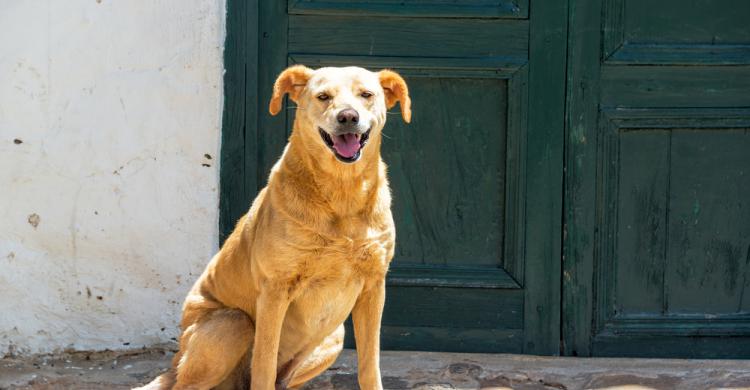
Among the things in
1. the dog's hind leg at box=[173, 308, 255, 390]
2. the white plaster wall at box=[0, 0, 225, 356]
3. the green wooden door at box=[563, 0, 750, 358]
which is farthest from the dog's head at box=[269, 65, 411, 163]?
the green wooden door at box=[563, 0, 750, 358]

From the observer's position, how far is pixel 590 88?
564 cm

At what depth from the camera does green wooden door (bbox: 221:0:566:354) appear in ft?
18.5

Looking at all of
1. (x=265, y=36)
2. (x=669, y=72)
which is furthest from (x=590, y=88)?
(x=265, y=36)

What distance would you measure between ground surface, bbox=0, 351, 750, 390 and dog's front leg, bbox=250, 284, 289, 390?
751 millimetres

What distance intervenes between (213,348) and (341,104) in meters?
1.13

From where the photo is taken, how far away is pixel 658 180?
224 inches

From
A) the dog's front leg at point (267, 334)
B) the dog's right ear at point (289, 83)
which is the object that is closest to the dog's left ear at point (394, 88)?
the dog's right ear at point (289, 83)

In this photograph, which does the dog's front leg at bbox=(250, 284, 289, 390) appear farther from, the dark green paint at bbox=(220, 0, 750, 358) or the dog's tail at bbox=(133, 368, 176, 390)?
the dark green paint at bbox=(220, 0, 750, 358)

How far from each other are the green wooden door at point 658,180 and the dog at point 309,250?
4.33ft

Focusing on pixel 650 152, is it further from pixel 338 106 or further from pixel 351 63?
pixel 338 106

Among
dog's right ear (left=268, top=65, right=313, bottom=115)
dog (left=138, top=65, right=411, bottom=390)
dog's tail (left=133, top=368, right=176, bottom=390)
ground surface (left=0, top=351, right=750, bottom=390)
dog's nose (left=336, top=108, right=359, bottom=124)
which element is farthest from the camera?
ground surface (left=0, top=351, right=750, bottom=390)

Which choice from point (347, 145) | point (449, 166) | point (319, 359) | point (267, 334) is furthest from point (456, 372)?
point (347, 145)

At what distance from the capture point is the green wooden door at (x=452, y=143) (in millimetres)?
5645

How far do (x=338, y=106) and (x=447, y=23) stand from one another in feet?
4.65
